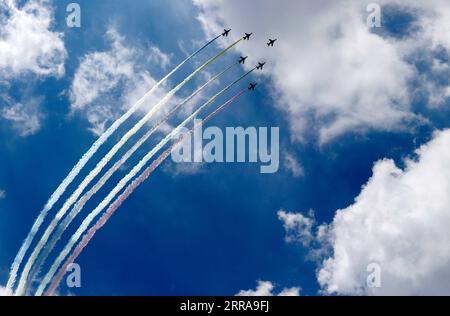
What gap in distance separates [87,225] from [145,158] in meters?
19.0

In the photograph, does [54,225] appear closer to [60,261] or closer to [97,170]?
[60,261]

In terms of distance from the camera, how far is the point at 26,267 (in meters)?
87.9
